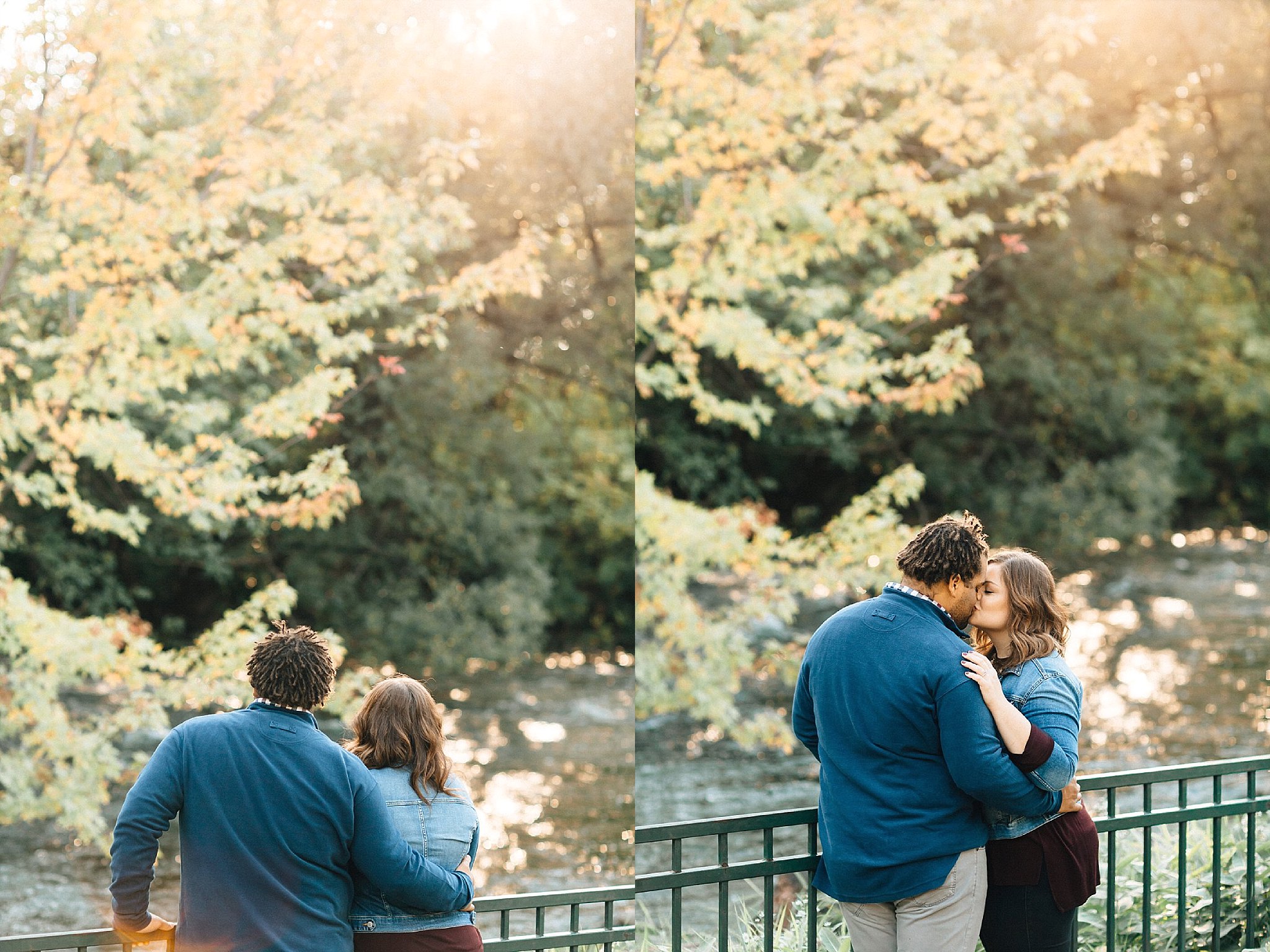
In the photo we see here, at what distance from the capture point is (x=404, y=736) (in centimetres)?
245

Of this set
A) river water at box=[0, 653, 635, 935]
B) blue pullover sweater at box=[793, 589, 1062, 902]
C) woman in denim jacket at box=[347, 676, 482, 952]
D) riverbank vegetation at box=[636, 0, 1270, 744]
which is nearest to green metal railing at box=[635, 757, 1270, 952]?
blue pullover sweater at box=[793, 589, 1062, 902]

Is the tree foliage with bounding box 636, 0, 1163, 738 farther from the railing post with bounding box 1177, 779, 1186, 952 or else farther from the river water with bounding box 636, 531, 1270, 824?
the railing post with bounding box 1177, 779, 1186, 952

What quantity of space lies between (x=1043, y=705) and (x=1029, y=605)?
8.3 inches

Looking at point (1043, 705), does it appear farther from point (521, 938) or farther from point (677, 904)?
point (521, 938)

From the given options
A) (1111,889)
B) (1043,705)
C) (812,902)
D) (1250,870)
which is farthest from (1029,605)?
(1250,870)

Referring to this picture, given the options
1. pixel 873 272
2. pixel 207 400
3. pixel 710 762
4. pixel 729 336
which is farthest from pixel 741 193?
pixel 710 762

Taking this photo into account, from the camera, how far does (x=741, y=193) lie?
298 inches

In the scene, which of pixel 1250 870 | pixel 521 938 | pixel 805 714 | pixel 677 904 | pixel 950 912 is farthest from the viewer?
pixel 1250 870

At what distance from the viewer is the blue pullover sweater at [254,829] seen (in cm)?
226

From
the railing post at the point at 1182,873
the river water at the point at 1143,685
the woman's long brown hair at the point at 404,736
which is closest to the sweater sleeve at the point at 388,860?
the woman's long brown hair at the point at 404,736

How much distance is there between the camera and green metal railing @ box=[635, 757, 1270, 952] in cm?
270

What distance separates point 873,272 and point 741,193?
2348 mm

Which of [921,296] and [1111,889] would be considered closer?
[1111,889]

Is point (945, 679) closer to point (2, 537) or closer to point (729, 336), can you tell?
point (729, 336)
